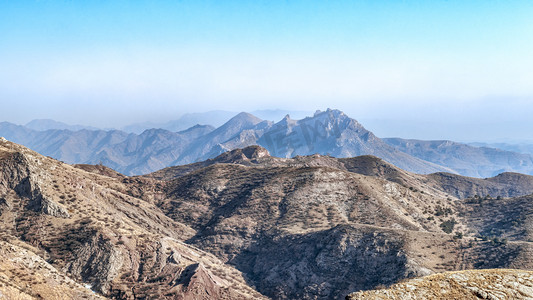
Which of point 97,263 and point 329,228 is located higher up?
point 329,228

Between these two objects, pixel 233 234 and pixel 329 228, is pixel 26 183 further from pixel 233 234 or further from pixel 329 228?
pixel 329 228

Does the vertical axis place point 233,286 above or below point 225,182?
below

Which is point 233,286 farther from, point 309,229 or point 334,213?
point 334,213

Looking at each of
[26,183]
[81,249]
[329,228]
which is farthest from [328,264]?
[26,183]

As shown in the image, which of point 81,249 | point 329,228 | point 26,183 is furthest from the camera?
point 329,228

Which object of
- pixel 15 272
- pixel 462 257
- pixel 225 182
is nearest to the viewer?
pixel 15 272

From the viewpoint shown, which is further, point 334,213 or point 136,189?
point 136,189

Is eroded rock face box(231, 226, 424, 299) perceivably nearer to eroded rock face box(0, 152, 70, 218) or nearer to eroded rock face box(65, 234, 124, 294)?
eroded rock face box(65, 234, 124, 294)

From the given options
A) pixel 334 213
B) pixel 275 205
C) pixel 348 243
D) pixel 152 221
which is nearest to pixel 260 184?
pixel 275 205
